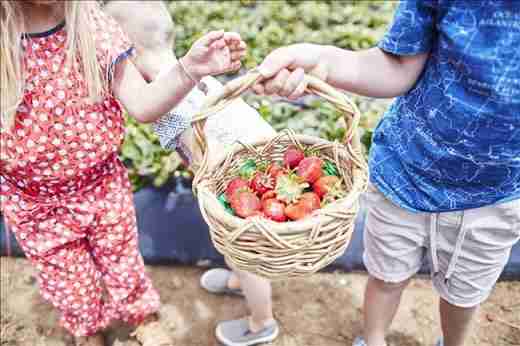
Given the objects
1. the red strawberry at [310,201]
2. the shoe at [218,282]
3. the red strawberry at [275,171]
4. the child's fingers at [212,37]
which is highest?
the child's fingers at [212,37]

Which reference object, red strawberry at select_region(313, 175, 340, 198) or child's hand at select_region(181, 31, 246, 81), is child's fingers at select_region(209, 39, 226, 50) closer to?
child's hand at select_region(181, 31, 246, 81)

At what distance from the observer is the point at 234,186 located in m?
1.30

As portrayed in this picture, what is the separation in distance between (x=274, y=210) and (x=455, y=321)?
82 centimetres

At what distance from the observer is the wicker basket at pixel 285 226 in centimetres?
110

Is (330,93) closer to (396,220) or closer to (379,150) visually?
(379,150)

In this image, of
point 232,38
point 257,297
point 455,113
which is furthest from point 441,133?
point 257,297

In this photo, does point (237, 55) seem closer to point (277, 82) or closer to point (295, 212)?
point (277, 82)

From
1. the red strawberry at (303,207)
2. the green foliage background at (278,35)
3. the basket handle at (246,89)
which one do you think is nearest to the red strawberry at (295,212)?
the red strawberry at (303,207)

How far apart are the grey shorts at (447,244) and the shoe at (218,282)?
775 millimetres

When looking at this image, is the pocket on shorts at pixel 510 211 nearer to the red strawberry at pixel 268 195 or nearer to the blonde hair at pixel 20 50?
the red strawberry at pixel 268 195

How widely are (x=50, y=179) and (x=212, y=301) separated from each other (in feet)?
3.25

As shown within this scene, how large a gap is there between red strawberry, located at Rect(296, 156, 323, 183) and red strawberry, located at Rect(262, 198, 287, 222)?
0.11m

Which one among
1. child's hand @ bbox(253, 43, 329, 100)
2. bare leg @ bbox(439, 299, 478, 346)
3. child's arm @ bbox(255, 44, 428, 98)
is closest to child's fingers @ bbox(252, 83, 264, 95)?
child's hand @ bbox(253, 43, 329, 100)

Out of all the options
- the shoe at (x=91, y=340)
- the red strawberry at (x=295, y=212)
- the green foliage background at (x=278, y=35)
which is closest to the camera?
the red strawberry at (x=295, y=212)
